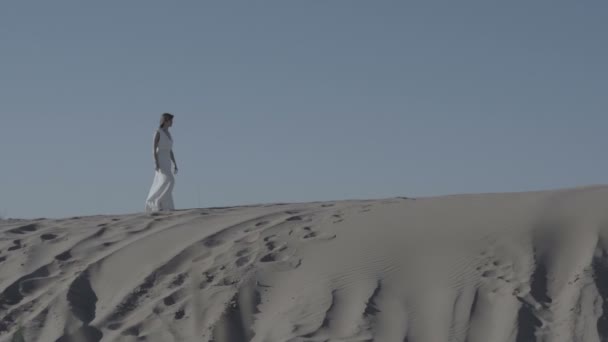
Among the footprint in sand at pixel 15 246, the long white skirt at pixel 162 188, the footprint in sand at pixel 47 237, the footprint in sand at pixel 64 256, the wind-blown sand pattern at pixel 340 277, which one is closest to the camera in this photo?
the wind-blown sand pattern at pixel 340 277

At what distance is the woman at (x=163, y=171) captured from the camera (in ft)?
46.7

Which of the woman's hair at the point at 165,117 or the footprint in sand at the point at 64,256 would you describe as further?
the woman's hair at the point at 165,117

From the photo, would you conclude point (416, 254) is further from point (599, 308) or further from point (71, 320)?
point (71, 320)

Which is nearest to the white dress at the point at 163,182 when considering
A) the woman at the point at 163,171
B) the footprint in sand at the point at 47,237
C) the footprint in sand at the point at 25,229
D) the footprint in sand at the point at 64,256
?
the woman at the point at 163,171

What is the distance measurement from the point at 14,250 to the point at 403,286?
419 cm

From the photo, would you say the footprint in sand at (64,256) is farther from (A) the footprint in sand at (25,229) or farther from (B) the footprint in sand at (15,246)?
(A) the footprint in sand at (25,229)

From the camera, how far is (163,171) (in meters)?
14.4

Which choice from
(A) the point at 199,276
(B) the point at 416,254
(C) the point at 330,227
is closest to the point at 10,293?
(A) the point at 199,276

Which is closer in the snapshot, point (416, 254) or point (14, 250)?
point (416, 254)

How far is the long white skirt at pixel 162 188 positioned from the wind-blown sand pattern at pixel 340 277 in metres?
2.94

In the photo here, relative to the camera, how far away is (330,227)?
34.9 feet

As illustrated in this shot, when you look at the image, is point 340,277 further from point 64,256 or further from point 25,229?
point 25,229

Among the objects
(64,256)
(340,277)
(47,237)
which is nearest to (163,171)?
(47,237)

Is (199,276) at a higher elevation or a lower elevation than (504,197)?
lower
